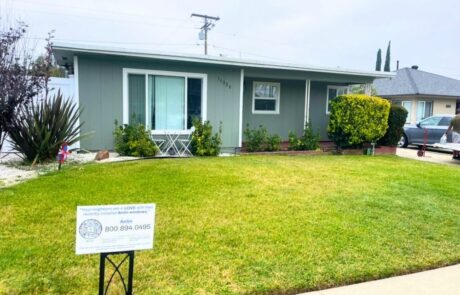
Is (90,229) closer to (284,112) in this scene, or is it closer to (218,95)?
(218,95)

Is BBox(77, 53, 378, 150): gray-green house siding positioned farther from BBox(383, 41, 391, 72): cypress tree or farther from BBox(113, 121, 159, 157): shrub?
BBox(383, 41, 391, 72): cypress tree

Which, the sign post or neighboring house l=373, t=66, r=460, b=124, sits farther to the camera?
neighboring house l=373, t=66, r=460, b=124

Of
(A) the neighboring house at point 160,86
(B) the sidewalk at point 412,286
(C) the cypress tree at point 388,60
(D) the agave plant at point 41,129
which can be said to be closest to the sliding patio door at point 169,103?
(A) the neighboring house at point 160,86

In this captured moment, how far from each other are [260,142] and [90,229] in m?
9.42

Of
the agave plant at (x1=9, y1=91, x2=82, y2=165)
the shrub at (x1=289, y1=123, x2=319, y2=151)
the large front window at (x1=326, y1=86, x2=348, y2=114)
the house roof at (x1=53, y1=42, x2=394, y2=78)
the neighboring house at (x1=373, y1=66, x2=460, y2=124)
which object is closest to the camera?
the agave plant at (x1=9, y1=91, x2=82, y2=165)

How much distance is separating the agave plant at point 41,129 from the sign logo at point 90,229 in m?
6.61

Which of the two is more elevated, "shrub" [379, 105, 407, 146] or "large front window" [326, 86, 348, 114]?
"large front window" [326, 86, 348, 114]

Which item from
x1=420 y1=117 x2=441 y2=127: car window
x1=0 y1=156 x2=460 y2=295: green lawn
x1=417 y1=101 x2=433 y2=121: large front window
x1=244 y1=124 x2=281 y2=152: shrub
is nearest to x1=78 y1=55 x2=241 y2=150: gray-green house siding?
x1=0 y1=156 x2=460 y2=295: green lawn

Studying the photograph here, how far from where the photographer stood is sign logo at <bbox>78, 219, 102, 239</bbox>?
2.40 meters

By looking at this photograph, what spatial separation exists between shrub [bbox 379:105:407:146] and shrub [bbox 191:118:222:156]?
Result: 6103 millimetres

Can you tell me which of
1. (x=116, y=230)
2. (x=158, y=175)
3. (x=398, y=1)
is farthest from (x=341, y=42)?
(x=116, y=230)

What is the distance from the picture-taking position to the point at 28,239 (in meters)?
3.96

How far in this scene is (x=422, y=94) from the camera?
2194cm

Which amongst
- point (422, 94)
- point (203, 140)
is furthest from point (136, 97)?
point (422, 94)
